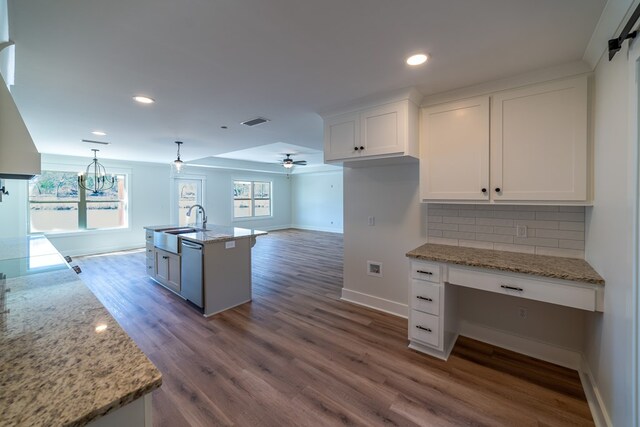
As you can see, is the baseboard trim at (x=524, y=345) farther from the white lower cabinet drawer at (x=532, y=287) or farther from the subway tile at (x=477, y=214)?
the subway tile at (x=477, y=214)

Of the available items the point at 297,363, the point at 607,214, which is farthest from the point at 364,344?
the point at 607,214

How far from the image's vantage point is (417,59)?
196 centimetres

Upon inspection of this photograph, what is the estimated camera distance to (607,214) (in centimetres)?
168

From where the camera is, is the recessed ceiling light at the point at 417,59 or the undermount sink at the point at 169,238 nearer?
the recessed ceiling light at the point at 417,59

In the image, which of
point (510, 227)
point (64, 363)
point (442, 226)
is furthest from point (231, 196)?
point (64, 363)

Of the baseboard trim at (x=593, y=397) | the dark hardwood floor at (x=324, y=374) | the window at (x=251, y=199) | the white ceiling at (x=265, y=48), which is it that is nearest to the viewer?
the white ceiling at (x=265, y=48)

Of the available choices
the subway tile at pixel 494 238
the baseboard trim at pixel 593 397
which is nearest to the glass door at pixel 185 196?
the subway tile at pixel 494 238

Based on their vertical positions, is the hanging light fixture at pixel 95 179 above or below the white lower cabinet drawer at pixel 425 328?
above

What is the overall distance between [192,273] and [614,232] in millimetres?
3820

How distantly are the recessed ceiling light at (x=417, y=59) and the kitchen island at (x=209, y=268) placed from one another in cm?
272

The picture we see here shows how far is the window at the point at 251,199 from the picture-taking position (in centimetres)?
988

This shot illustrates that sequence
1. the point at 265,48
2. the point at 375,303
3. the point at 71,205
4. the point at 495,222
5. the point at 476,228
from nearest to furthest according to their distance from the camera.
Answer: the point at 265,48, the point at 495,222, the point at 476,228, the point at 375,303, the point at 71,205

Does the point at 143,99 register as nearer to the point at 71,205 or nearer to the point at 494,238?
the point at 494,238

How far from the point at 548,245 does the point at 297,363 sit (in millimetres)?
2384
